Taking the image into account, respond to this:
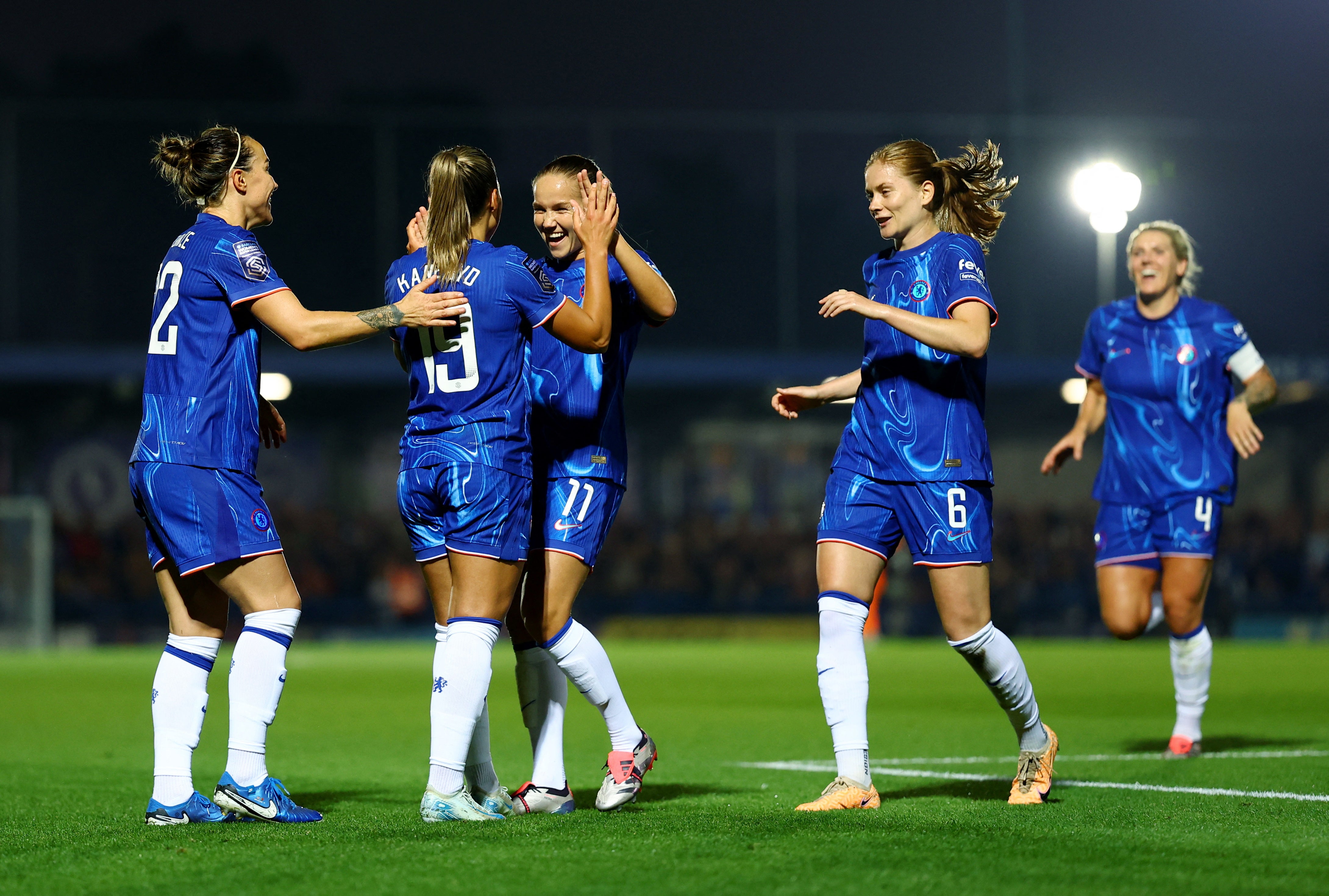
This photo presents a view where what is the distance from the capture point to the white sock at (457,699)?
4949 millimetres

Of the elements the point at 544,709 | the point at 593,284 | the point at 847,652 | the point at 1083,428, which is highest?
the point at 593,284

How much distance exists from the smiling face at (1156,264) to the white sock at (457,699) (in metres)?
4.00

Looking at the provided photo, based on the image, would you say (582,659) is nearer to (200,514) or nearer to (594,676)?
(594,676)

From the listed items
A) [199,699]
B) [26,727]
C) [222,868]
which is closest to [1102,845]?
[222,868]

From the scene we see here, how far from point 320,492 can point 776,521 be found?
378 inches

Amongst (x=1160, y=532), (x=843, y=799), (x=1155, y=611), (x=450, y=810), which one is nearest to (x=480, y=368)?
(x=450, y=810)

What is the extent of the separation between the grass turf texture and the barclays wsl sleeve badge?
1.72m

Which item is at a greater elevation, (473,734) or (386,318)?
(386,318)

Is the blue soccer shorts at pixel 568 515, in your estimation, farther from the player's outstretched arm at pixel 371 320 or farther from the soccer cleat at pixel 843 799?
the soccer cleat at pixel 843 799

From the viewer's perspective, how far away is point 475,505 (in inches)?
195

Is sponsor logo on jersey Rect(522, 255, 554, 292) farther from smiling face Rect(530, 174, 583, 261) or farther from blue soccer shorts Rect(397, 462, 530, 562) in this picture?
blue soccer shorts Rect(397, 462, 530, 562)

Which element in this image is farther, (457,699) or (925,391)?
(925,391)

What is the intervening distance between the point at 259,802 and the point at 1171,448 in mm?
4546

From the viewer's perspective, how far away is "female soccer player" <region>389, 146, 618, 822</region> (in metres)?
4.96
